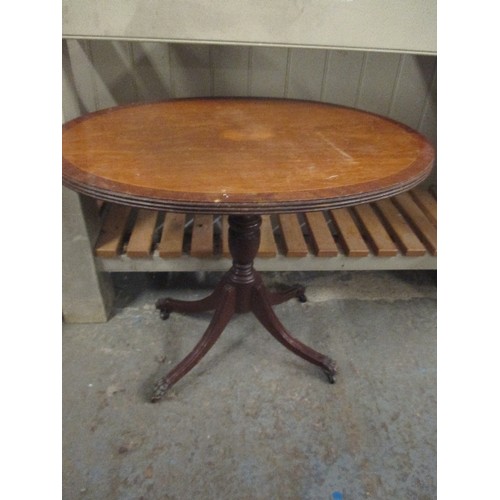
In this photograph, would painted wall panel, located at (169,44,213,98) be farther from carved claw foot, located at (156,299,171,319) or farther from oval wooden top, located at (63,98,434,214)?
carved claw foot, located at (156,299,171,319)

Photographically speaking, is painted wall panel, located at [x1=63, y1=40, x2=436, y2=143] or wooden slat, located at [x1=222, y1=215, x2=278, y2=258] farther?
painted wall panel, located at [x1=63, y1=40, x2=436, y2=143]

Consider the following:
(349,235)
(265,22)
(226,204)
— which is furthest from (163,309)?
(265,22)

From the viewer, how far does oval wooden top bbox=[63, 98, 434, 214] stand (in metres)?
0.80

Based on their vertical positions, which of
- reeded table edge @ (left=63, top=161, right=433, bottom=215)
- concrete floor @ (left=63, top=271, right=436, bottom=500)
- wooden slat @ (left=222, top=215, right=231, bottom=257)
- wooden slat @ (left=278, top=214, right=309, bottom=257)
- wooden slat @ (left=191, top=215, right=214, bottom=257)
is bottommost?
concrete floor @ (left=63, top=271, right=436, bottom=500)

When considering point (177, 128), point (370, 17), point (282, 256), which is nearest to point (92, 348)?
point (282, 256)

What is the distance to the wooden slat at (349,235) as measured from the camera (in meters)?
1.57

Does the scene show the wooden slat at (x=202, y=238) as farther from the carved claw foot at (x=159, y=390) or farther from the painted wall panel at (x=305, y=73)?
the painted wall panel at (x=305, y=73)

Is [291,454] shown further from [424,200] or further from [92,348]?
[424,200]

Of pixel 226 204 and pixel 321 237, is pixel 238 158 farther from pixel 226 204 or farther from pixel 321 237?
pixel 321 237

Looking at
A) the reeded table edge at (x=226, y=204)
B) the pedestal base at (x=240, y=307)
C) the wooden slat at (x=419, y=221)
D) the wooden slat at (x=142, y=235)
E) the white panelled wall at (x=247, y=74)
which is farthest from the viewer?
the white panelled wall at (x=247, y=74)

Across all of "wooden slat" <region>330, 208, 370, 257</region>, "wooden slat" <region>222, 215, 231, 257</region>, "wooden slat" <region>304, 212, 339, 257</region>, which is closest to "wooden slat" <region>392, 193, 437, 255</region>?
"wooden slat" <region>330, 208, 370, 257</region>

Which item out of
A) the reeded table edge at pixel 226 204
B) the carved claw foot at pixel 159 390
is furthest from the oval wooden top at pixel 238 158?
the carved claw foot at pixel 159 390

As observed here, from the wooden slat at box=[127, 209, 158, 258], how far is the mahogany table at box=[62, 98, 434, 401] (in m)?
0.32

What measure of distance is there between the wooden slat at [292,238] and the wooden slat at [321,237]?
0.15 feet
